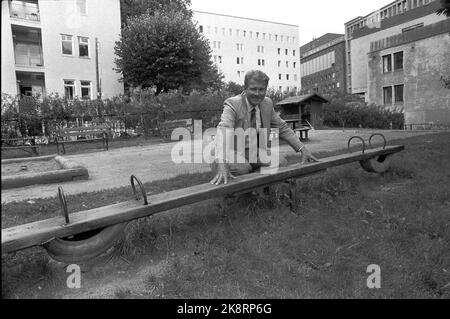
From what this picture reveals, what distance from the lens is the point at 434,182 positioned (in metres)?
5.60

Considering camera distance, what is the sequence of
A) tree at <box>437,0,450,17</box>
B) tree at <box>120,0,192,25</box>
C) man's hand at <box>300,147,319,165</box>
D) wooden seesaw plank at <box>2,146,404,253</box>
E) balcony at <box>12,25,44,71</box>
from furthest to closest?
tree at <box>120,0,192,25</box>
balcony at <box>12,25,44,71</box>
tree at <box>437,0,450,17</box>
man's hand at <box>300,147,319,165</box>
wooden seesaw plank at <box>2,146,404,253</box>

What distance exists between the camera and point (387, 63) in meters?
36.2

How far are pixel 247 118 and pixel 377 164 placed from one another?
2.90m

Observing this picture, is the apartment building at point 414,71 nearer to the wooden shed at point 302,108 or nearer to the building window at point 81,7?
the wooden shed at point 302,108

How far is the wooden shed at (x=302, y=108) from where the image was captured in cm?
1441

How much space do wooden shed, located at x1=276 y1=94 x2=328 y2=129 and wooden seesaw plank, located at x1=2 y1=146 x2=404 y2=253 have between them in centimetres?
1005

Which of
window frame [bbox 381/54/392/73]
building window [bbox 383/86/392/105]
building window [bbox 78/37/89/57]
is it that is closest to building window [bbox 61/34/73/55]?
building window [bbox 78/37/89/57]

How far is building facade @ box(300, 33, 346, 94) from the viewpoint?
9149cm

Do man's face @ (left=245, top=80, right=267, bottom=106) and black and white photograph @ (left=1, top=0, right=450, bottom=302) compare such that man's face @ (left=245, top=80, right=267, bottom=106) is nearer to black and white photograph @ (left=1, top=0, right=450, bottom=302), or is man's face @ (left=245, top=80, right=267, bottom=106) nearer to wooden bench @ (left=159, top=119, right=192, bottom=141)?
black and white photograph @ (left=1, top=0, right=450, bottom=302)

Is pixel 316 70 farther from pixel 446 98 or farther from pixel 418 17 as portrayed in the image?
pixel 446 98

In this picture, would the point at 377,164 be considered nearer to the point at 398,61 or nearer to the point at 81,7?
the point at 81,7

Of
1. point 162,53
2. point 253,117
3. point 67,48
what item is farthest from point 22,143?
point 67,48

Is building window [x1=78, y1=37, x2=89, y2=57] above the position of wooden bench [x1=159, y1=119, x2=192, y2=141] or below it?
above
